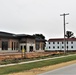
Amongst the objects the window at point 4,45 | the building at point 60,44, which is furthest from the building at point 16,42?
the building at point 60,44

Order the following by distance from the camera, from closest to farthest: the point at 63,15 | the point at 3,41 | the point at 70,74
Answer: the point at 70,74 → the point at 63,15 → the point at 3,41

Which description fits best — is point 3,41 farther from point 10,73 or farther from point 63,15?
point 10,73

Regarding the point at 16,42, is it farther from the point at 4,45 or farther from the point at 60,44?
the point at 60,44

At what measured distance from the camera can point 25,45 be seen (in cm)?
7456

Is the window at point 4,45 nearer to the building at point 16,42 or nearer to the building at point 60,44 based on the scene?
the building at point 16,42

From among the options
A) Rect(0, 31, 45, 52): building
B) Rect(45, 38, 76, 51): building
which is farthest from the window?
Rect(45, 38, 76, 51): building

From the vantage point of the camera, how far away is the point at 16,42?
2862 inches

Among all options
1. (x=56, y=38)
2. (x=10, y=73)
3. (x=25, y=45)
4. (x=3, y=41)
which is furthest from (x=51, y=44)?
(x=10, y=73)

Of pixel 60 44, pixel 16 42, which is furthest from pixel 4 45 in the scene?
pixel 60 44

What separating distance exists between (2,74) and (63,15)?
44711mm

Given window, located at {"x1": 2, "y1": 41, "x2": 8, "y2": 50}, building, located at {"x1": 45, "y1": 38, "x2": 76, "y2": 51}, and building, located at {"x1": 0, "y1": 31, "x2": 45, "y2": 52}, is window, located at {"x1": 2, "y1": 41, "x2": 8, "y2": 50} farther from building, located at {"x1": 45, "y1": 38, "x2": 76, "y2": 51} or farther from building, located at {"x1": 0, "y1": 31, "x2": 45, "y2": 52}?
building, located at {"x1": 45, "y1": 38, "x2": 76, "y2": 51}

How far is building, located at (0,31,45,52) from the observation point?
65.7 m

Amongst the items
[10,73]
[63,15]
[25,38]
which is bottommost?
[10,73]

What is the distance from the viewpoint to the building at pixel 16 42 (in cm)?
6569
